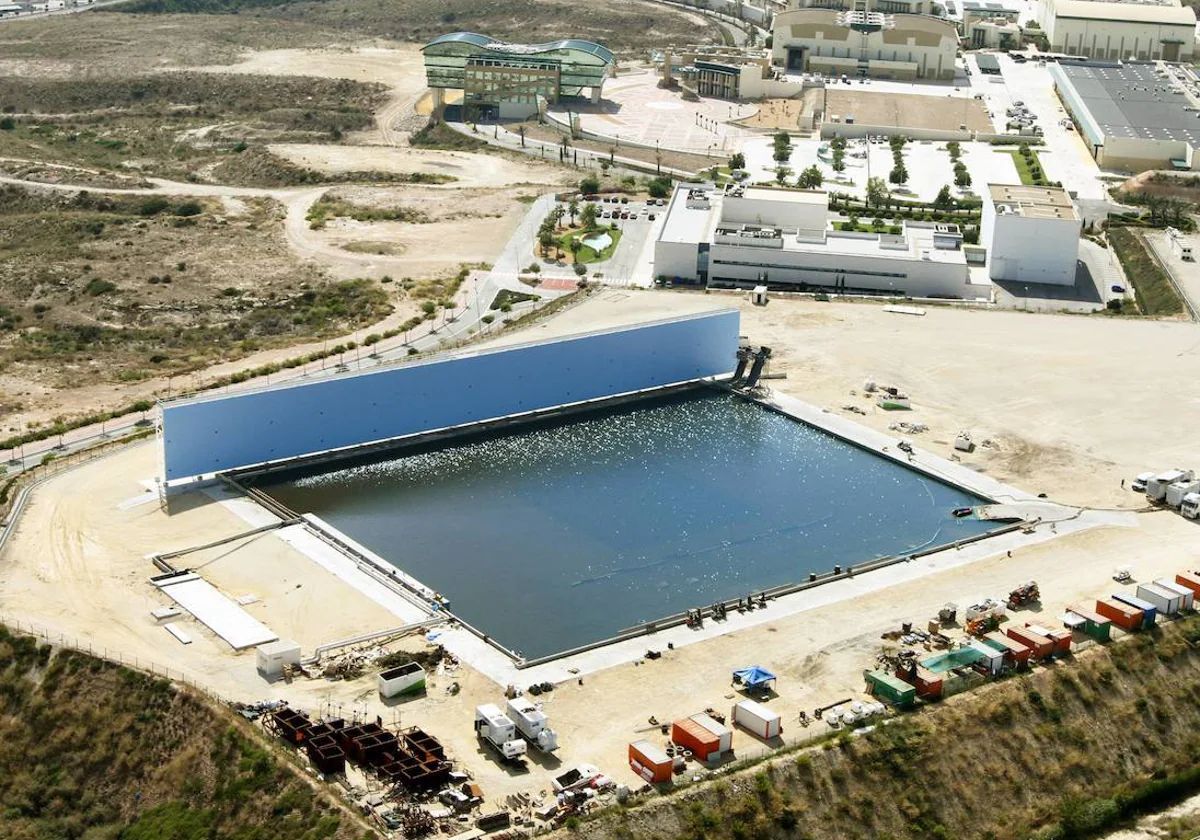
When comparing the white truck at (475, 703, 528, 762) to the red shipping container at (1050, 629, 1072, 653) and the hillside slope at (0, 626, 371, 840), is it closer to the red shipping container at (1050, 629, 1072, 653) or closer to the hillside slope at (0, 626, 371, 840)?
the hillside slope at (0, 626, 371, 840)

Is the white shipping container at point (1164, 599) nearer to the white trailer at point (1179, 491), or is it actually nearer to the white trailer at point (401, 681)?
the white trailer at point (1179, 491)

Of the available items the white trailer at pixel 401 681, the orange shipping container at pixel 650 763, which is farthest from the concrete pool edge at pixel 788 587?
the orange shipping container at pixel 650 763

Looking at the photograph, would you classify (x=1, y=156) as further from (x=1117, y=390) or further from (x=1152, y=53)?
(x=1152, y=53)

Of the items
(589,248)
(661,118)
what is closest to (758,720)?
(589,248)

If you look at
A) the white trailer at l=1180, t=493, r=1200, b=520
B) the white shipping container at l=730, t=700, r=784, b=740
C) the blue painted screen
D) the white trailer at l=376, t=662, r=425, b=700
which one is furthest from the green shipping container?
the blue painted screen

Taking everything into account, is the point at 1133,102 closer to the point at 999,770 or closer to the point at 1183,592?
the point at 1183,592

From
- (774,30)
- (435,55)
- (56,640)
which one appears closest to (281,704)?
(56,640)
